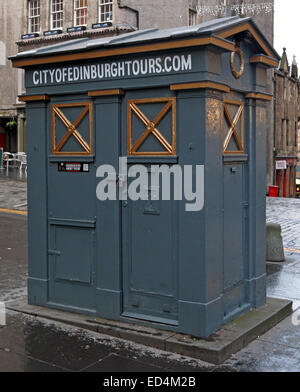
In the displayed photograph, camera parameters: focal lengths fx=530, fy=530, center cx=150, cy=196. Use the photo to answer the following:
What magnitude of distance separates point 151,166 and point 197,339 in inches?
73.2

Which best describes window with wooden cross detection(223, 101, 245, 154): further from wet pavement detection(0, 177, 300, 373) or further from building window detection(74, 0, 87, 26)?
building window detection(74, 0, 87, 26)

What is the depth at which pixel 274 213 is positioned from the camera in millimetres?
18094

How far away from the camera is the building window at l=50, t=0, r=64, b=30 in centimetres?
3274

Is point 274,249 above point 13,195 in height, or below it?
below

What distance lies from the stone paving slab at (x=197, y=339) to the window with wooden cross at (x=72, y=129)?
1.92m

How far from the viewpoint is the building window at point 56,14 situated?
32.7 metres

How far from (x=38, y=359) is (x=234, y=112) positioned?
340cm

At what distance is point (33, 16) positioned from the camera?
112 feet

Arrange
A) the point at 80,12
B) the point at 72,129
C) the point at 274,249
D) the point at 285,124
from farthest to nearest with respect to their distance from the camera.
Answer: the point at 285,124, the point at 80,12, the point at 274,249, the point at 72,129

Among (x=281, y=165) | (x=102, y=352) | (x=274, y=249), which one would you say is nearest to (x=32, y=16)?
(x=281, y=165)

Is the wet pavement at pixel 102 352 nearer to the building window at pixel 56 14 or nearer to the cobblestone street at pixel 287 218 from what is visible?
the cobblestone street at pixel 287 218

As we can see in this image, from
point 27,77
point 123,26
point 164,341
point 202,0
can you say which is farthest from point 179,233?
point 202,0

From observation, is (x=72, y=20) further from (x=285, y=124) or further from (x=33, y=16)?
(x=285, y=124)
